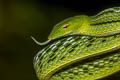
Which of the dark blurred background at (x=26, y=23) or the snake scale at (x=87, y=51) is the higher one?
the snake scale at (x=87, y=51)

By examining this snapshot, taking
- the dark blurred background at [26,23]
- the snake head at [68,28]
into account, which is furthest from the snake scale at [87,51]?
the dark blurred background at [26,23]

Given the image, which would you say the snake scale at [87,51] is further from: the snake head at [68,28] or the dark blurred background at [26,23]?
the dark blurred background at [26,23]

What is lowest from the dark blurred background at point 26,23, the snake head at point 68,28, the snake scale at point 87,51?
the dark blurred background at point 26,23

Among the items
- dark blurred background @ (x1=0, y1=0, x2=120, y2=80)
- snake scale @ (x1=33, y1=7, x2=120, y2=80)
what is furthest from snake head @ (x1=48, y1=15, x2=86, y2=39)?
dark blurred background @ (x1=0, y1=0, x2=120, y2=80)

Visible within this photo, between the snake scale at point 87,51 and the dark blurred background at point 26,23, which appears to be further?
the dark blurred background at point 26,23

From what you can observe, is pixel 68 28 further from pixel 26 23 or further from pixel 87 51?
pixel 26 23

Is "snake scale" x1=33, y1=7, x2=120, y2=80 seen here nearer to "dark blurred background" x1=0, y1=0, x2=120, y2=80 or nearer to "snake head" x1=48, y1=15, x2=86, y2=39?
"snake head" x1=48, y1=15, x2=86, y2=39

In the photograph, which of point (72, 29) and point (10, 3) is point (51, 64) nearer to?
point (72, 29)
